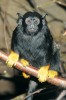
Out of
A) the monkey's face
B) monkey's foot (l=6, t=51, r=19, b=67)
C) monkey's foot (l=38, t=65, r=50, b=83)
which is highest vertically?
the monkey's face

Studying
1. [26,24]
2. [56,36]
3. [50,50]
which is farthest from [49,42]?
[56,36]

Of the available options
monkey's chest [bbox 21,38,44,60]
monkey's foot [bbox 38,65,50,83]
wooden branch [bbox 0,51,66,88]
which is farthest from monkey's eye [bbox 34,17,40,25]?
wooden branch [bbox 0,51,66,88]

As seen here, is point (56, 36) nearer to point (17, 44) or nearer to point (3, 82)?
point (3, 82)

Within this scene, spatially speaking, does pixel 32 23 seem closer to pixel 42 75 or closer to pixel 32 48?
pixel 32 48

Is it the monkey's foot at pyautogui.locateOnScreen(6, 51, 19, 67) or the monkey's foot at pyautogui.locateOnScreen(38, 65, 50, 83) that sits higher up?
the monkey's foot at pyautogui.locateOnScreen(6, 51, 19, 67)

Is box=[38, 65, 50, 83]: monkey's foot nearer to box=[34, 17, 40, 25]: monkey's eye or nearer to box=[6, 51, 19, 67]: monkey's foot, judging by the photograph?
box=[6, 51, 19, 67]: monkey's foot

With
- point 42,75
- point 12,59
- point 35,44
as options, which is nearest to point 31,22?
point 35,44

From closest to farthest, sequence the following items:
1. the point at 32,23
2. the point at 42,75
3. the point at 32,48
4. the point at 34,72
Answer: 1. the point at 34,72
2. the point at 42,75
3. the point at 32,23
4. the point at 32,48

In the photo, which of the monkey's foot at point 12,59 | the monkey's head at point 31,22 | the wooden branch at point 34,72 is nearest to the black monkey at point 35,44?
the monkey's head at point 31,22
